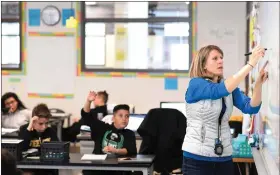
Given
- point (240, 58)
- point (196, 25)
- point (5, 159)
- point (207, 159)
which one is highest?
point (196, 25)

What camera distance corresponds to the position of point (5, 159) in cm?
172

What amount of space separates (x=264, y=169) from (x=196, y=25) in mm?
4470

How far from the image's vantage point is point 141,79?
24.5 feet

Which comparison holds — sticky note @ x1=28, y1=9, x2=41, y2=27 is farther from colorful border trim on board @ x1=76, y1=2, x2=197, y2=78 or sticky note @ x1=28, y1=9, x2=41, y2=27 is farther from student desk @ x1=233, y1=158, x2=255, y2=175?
student desk @ x1=233, y1=158, x2=255, y2=175

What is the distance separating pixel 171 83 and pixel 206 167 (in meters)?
4.71

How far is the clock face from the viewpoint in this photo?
299 inches

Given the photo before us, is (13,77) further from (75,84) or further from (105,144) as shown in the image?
(105,144)

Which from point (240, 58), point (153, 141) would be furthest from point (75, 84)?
point (153, 141)

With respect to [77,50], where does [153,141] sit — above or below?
below

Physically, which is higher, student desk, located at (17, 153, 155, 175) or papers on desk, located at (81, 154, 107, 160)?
papers on desk, located at (81, 154, 107, 160)

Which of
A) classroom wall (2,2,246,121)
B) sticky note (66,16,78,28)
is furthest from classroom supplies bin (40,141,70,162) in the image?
classroom wall (2,2,246,121)

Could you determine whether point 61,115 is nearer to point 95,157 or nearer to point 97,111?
point 97,111

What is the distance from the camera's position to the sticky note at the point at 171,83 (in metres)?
7.41

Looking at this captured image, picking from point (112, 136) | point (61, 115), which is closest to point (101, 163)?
point (112, 136)
